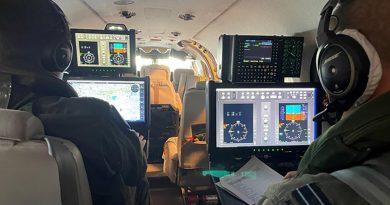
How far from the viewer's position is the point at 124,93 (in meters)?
2.22

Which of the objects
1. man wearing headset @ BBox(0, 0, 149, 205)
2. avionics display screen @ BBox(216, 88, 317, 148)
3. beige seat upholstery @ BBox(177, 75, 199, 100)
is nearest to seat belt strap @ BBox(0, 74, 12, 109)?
man wearing headset @ BBox(0, 0, 149, 205)

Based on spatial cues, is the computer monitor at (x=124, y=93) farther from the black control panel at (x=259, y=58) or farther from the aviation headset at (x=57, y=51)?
the aviation headset at (x=57, y=51)

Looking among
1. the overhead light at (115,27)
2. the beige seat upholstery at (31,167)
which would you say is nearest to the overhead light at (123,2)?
the overhead light at (115,27)

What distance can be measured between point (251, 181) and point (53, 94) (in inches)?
36.5

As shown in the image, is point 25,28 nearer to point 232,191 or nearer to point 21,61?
point 21,61

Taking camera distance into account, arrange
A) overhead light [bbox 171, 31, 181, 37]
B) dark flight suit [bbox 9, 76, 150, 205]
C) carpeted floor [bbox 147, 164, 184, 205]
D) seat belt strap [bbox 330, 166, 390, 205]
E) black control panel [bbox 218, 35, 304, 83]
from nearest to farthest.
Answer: seat belt strap [bbox 330, 166, 390, 205]
dark flight suit [bbox 9, 76, 150, 205]
black control panel [bbox 218, 35, 304, 83]
carpeted floor [bbox 147, 164, 184, 205]
overhead light [bbox 171, 31, 181, 37]

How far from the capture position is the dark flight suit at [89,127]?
1.16 meters

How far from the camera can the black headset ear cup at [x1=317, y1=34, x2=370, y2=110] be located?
78cm

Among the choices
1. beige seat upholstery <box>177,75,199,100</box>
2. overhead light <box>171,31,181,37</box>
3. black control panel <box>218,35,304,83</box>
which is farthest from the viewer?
beige seat upholstery <box>177,75,199,100</box>

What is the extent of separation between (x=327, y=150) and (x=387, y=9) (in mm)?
296

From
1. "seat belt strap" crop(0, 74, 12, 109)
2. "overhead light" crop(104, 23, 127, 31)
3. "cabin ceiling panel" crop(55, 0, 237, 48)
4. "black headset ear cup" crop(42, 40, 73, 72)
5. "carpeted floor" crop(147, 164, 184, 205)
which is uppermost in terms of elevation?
"cabin ceiling panel" crop(55, 0, 237, 48)

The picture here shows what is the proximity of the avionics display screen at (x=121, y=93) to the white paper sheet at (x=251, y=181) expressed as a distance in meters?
0.77

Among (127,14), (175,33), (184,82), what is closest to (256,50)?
(127,14)

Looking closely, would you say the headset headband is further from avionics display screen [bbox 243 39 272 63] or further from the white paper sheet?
avionics display screen [bbox 243 39 272 63]
